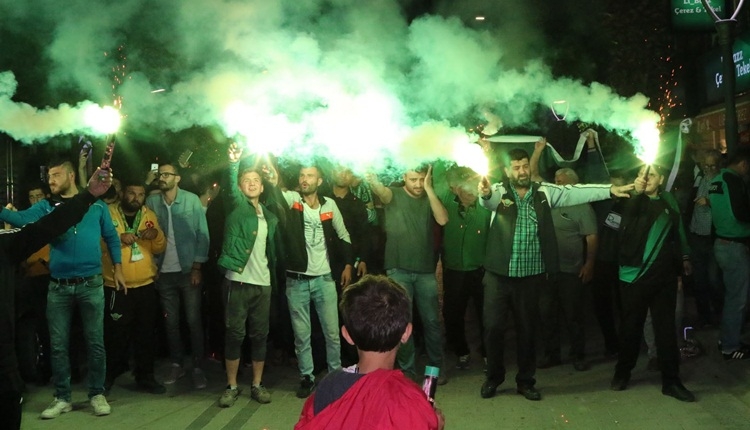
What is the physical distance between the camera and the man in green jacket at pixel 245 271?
6844 millimetres

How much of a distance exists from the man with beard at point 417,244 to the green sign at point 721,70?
15.7ft

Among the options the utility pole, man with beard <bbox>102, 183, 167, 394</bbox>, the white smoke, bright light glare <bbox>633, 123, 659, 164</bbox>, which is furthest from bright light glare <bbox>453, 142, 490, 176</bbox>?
man with beard <bbox>102, 183, 167, 394</bbox>

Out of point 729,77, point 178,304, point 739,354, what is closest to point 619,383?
point 739,354

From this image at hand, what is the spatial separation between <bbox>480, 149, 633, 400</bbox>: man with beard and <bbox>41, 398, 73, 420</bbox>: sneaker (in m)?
3.73

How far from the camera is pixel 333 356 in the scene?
23.7 feet

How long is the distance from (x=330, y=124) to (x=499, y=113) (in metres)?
2.60

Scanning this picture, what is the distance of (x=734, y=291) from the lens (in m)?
7.07

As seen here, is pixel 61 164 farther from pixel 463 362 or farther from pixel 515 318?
pixel 463 362

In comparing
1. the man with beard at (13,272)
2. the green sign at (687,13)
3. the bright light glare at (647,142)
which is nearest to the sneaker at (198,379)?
the man with beard at (13,272)

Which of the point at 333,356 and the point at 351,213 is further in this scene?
the point at 351,213

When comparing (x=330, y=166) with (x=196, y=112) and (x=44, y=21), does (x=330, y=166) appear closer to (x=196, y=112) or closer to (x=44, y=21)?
(x=196, y=112)

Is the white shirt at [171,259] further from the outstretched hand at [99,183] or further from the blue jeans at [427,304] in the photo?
the outstretched hand at [99,183]

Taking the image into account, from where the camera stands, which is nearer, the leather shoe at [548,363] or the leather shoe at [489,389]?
the leather shoe at [489,389]

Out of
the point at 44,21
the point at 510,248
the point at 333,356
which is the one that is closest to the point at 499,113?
the point at 510,248
